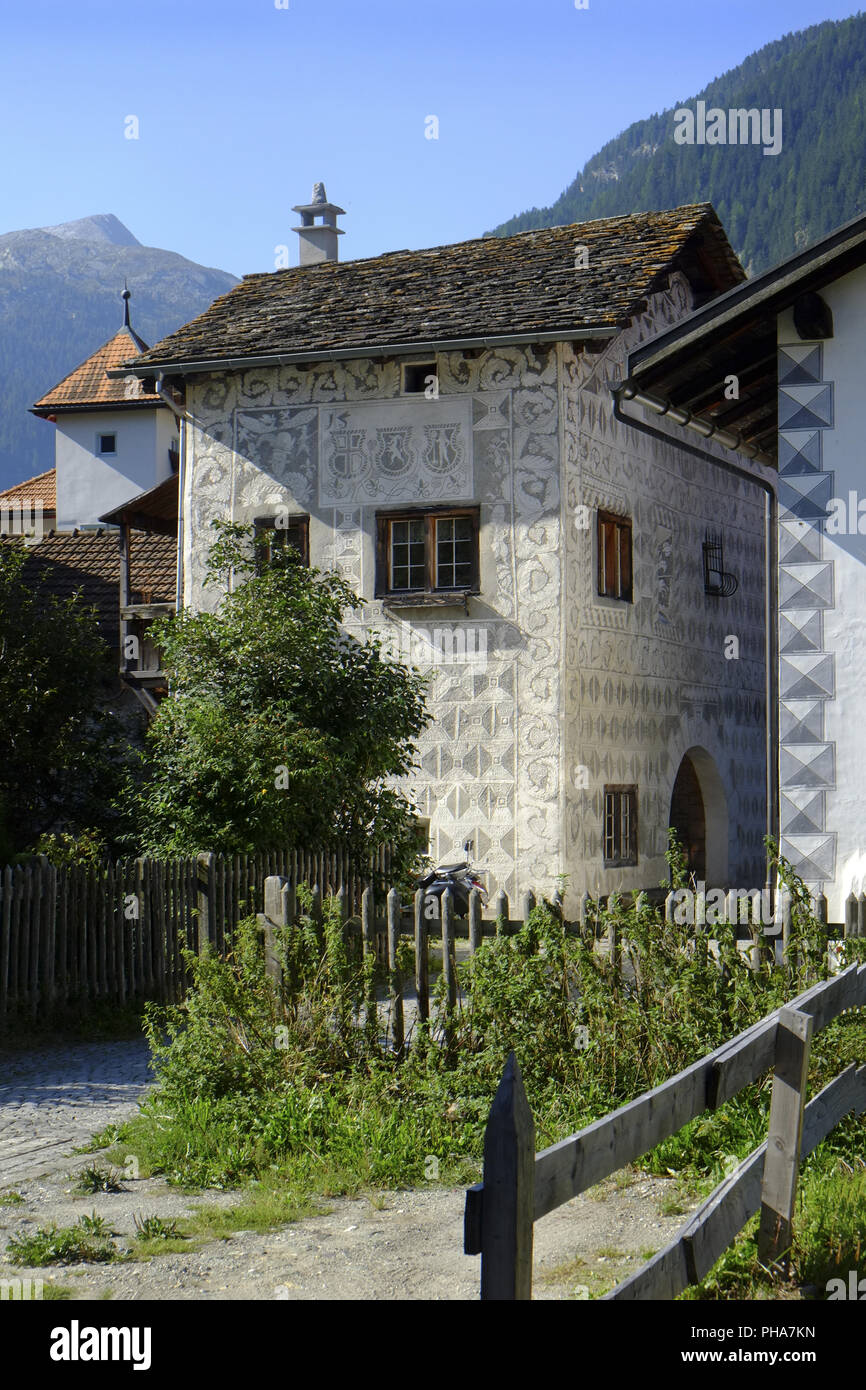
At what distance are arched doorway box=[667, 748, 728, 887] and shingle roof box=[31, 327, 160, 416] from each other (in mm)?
24776

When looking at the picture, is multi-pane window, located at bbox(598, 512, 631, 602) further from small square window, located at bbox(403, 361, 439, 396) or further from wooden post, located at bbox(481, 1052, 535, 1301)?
wooden post, located at bbox(481, 1052, 535, 1301)

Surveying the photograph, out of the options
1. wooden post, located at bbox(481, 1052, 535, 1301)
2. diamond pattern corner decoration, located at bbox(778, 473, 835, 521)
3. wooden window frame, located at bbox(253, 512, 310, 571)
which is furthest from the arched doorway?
wooden post, located at bbox(481, 1052, 535, 1301)

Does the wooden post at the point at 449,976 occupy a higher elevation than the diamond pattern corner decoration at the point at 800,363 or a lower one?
lower

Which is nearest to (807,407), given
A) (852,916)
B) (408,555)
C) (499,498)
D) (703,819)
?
(852,916)

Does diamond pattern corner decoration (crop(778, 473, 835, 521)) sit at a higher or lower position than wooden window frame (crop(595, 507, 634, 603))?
lower

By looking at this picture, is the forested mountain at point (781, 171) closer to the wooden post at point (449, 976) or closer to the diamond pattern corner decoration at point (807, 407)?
the diamond pattern corner decoration at point (807, 407)

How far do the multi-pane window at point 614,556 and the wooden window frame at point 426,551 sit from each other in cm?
167

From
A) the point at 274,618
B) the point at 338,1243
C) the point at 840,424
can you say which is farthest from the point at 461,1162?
the point at 274,618

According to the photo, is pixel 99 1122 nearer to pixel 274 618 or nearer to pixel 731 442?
pixel 274 618

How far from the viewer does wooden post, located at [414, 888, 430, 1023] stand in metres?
8.98

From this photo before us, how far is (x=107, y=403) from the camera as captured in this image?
44.6 meters

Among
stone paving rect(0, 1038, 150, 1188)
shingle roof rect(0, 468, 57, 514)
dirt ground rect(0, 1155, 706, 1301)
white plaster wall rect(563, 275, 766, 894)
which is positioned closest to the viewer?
dirt ground rect(0, 1155, 706, 1301)

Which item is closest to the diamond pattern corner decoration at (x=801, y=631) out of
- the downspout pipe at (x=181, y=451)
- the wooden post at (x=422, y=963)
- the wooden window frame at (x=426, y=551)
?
the wooden post at (x=422, y=963)

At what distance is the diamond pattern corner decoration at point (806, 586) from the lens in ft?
38.8
